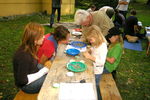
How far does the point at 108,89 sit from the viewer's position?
3.17m

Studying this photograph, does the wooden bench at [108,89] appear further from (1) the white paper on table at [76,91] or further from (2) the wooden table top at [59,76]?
(1) the white paper on table at [76,91]

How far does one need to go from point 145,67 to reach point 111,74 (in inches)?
86.8

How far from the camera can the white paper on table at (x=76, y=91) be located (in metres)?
1.95

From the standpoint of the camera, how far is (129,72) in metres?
5.07

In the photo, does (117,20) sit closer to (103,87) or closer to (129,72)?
(129,72)

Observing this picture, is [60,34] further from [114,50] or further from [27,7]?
[27,7]

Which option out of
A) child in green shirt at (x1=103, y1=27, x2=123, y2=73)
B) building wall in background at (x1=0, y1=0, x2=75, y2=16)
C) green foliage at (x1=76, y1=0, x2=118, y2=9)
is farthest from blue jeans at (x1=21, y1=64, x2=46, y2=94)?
green foliage at (x1=76, y1=0, x2=118, y2=9)

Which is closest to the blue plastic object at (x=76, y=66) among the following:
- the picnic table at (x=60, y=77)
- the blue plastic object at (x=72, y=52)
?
the picnic table at (x=60, y=77)

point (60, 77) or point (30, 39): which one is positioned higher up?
point (30, 39)

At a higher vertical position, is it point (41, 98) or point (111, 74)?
point (41, 98)

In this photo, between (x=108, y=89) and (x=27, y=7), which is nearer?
(x=108, y=89)

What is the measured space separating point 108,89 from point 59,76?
1.16 meters

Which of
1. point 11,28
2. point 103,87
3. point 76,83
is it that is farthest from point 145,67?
point 11,28

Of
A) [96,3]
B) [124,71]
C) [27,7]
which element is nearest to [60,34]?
[124,71]
